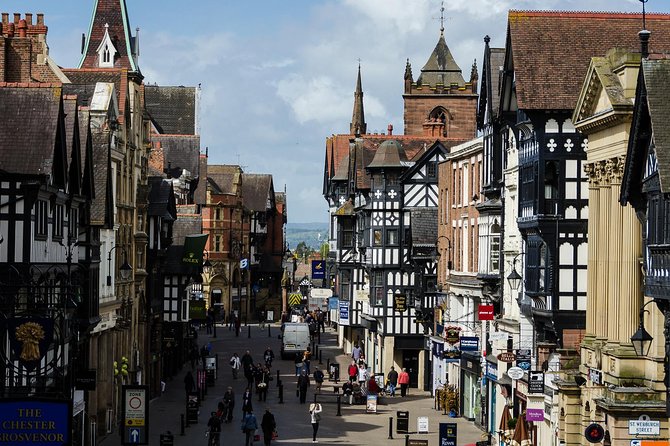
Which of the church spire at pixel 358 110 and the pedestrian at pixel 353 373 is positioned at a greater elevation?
the church spire at pixel 358 110

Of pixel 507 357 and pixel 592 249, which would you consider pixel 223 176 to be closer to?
pixel 507 357

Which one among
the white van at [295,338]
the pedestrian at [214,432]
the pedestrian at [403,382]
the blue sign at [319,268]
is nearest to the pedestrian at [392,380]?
the pedestrian at [403,382]

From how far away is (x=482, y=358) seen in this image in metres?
60.4

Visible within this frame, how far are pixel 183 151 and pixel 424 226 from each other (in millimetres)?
38970

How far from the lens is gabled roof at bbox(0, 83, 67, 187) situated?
4125 cm

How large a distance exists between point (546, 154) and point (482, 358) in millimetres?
13468

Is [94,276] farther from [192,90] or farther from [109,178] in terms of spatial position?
[192,90]

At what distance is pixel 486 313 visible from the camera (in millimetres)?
56156

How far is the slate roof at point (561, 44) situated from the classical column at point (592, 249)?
19.9 feet

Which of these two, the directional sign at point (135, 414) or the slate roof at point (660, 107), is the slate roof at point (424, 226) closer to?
the directional sign at point (135, 414)

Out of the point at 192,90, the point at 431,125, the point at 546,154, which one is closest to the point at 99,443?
the point at 546,154

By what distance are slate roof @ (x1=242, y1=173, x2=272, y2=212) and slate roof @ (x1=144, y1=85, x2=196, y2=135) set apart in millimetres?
26750

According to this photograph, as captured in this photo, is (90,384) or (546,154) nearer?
(90,384)

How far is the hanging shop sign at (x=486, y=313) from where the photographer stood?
55.9 m
